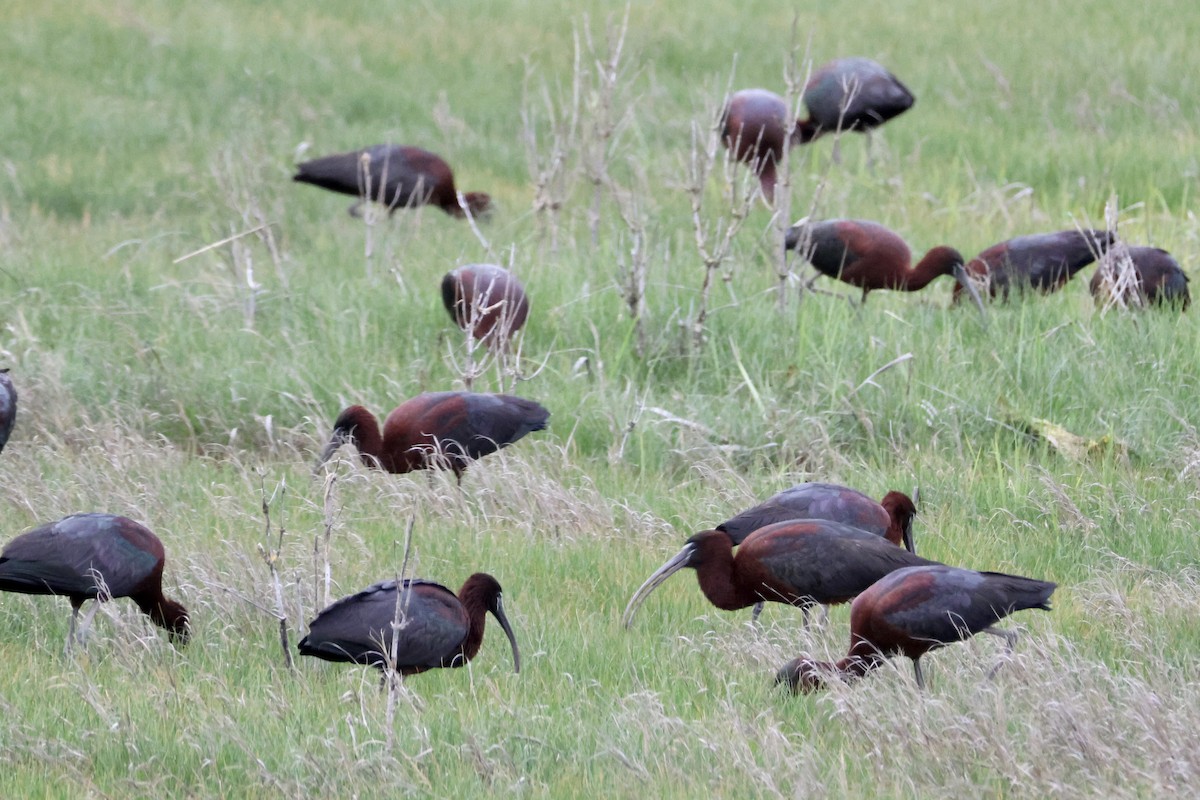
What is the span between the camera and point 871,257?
8.04m

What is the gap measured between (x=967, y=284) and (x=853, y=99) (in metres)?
3.05

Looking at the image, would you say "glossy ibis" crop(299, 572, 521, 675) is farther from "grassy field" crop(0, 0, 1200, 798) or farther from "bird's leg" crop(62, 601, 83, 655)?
"bird's leg" crop(62, 601, 83, 655)

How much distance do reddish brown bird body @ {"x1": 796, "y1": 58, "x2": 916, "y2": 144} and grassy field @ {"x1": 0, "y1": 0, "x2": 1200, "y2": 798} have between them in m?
0.43

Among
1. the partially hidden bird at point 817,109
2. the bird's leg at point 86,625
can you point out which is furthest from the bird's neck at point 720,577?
the partially hidden bird at point 817,109

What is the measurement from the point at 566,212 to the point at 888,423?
4.33 m

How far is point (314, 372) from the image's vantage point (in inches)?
290

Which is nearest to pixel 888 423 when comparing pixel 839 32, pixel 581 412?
pixel 581 412

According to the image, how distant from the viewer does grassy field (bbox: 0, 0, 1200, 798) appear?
4070 millimetres

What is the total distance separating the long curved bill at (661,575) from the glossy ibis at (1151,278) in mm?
3580

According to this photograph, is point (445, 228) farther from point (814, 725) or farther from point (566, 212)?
point (814, 725)

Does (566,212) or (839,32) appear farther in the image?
(839,32)

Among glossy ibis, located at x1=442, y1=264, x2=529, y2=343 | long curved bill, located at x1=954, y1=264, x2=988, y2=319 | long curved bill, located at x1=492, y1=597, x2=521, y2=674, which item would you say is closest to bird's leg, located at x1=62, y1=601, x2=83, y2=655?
long curved bill, located at x1=492, y1=597, x2=521, y2=674

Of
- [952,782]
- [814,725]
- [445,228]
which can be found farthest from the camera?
[445,228]

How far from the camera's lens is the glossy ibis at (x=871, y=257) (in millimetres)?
8031
